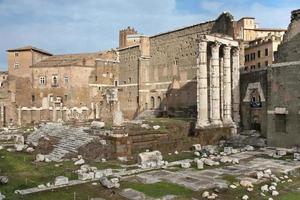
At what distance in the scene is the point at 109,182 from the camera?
13.4 metres

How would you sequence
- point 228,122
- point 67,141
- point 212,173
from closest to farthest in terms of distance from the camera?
1. point 212,173
2. point 67,141
3. point 228,122

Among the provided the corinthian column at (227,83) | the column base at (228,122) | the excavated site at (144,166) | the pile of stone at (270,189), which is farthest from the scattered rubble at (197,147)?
the pile of stone at (270,189)

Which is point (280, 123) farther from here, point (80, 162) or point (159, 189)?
point (159, 189)

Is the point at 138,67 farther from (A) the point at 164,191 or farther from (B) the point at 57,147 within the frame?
(A) the point at 164,191

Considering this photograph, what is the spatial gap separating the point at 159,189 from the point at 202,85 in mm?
14909

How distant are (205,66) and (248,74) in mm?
3436

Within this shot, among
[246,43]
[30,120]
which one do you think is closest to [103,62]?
[30,120]

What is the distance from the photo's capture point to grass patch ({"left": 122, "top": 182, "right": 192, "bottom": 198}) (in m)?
12.5

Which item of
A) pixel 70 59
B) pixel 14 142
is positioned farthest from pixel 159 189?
pixel 70 59

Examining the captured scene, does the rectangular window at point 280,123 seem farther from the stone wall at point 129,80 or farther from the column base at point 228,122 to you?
the stone wall at point 129,80

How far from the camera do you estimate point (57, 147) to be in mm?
23359

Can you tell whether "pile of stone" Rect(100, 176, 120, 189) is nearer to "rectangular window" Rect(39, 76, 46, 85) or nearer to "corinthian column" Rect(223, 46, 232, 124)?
"corinthian column" Rect(223, 46, 232, 124)

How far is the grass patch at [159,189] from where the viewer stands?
1250 centimetres

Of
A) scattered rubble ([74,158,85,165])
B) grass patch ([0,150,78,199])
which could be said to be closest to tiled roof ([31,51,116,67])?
grass patch ([0,150,78,199])
